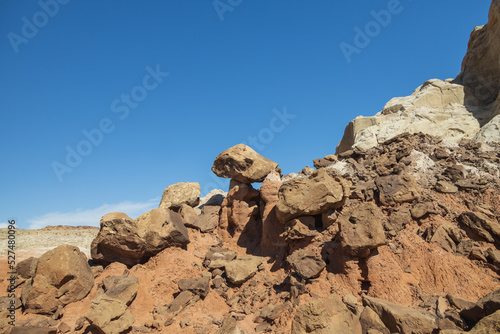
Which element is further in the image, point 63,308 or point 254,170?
point 254,170

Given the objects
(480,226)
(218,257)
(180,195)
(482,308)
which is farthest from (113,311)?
(480,226)

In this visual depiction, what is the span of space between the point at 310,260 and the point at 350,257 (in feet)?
2.73

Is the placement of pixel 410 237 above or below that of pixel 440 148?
below

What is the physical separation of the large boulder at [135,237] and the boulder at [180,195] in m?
2.11

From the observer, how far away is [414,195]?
23.6ft

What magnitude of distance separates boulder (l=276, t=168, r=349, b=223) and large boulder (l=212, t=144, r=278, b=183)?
2.51m

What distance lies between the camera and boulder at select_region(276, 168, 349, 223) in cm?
705

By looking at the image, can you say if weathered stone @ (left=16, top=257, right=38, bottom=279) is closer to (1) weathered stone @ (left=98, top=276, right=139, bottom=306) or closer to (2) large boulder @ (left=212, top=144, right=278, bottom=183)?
(1) weathered stone @ (left=98, top=276, right=139, bottom=306)

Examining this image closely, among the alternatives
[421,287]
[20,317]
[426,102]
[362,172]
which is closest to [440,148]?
[362,172]

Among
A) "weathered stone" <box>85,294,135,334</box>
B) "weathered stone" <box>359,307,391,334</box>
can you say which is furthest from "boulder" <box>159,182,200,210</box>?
"weathered stone" <box>359,307,391,334</box>

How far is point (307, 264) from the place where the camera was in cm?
630

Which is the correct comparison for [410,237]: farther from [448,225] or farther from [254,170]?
[254,170]

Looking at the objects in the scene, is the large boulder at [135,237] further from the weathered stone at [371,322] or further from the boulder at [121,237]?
the weathered stone at [371,322]

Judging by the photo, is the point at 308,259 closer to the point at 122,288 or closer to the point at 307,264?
the point at 307,264
